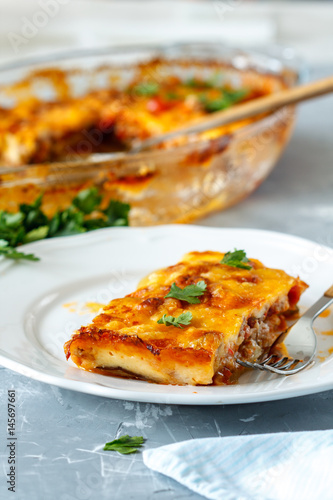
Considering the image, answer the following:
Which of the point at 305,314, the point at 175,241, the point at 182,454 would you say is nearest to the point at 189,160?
the point at 175,241

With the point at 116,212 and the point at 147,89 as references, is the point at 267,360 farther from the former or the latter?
the point at 147,89

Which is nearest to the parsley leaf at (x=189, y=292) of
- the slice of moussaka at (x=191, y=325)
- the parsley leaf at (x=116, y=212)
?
the slice of moussaka at (x=191, y=325)

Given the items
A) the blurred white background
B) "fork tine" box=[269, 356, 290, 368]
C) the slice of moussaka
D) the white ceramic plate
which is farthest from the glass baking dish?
the blurred white background

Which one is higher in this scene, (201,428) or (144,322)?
(144,322)

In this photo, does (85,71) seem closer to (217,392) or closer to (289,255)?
(289,255)

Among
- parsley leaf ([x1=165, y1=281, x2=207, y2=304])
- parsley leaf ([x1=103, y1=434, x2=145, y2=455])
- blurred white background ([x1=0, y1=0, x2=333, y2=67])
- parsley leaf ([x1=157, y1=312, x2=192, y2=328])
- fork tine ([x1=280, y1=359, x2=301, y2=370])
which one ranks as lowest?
parsley leaf ([x1=103, y1=434, x2=145, y2=455])

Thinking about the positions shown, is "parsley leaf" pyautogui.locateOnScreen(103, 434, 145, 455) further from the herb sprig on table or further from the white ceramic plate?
the herb sprig on table
